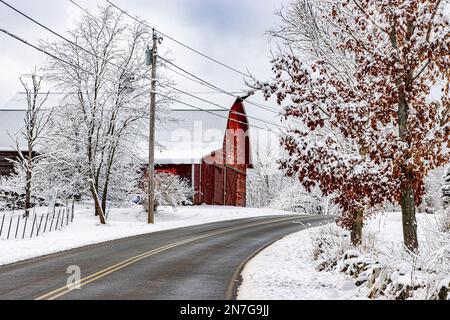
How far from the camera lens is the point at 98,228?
2519cm

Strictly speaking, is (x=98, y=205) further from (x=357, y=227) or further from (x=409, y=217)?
(x=409, y=217)

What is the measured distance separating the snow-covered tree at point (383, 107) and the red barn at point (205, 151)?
83.3ft

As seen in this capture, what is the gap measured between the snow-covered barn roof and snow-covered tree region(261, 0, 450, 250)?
29.7m

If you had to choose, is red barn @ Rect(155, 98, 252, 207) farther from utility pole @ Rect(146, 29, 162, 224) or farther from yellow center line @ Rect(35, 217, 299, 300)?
yellow center line @ Rect(35, 217, 299, 300)

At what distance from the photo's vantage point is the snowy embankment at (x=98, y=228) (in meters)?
17.3

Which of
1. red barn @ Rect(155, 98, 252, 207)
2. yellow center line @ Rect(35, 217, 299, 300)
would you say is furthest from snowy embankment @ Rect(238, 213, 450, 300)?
red barn @ Rect(155, 98, 252, 207)

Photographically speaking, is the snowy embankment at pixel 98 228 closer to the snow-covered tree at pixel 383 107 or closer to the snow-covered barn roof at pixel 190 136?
the snow-covered barn roof at pixel 190 136

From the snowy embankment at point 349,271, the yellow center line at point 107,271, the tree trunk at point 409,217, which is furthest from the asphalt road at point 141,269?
the tree trunk at point 409,217

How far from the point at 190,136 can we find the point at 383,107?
3515cm

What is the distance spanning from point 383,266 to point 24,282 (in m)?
7.59

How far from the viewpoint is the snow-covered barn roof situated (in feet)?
132

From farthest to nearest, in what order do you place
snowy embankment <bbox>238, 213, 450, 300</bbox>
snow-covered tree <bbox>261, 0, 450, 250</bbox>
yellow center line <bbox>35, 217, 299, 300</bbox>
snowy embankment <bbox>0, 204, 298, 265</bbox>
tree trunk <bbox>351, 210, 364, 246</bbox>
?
snowy embankment <bbox>0, 204, 298, 265</bbox>, tree trunk <bbox>351, 210, 364, 246</bbox>, yellow center line <bbox>35, 217, 299, 300</bbox>, snow-covered tree <bbox>261, 0, 450, 250</bbox>, snowy embankment <bbox>238, 213, 450, 300</bbox>

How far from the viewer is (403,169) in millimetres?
9125
